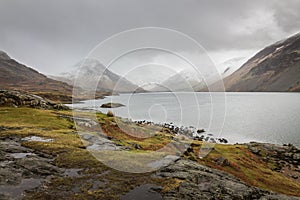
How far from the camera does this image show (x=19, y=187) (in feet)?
54.2

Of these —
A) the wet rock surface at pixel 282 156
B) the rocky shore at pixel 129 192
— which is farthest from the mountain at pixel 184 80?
the wet rock surface at pixel 282 156

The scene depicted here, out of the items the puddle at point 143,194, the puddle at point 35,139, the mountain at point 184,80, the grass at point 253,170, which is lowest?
the grass at point 253,170

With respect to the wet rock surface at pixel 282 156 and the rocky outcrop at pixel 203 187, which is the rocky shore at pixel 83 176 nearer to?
the rocky outcrop at pixel 203 187

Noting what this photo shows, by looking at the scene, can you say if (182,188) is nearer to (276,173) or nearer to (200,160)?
(200,160)

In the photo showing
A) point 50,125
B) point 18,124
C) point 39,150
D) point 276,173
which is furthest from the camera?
point 276,173

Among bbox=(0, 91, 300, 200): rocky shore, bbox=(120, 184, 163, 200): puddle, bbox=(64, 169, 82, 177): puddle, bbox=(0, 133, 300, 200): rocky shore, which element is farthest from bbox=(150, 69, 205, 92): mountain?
bbox=(64, 169, 82, 177): puddle

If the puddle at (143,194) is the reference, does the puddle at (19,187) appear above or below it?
below

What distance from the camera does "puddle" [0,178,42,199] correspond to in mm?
15406

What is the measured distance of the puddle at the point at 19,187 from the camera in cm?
1541

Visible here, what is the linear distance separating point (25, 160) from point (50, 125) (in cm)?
2025

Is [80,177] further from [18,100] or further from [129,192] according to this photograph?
[18,100]

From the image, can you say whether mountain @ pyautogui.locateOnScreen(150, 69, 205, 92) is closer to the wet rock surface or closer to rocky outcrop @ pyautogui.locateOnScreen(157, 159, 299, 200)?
rocky outcrop @ pyautogui.locateOnScreen(157, 159, 299, 200)

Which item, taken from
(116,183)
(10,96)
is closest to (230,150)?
(116,183)

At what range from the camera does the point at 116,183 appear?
18.9 meters
